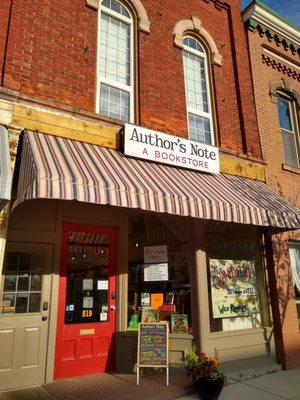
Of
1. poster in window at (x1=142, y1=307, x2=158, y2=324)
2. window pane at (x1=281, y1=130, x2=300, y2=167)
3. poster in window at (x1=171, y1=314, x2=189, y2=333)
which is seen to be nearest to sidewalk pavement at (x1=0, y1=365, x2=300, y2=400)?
poster in window at (x1=171, y1=314, x2=189, y2=333)

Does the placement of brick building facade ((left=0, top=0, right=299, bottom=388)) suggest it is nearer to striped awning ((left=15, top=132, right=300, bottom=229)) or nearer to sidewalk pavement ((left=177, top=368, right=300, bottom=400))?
striped awning ((left=15, top=132, right=300, bottom=229))

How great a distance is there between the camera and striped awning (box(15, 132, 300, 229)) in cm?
485

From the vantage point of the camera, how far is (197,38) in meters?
9.31

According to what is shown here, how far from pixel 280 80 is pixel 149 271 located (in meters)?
6.82

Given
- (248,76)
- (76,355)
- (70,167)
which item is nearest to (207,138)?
(248,76)

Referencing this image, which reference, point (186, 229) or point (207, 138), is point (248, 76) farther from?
point (186, 229)

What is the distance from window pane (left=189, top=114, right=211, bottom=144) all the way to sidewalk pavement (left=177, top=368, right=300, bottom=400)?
5201 mm

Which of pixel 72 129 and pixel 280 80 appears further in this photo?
pixel 280 80

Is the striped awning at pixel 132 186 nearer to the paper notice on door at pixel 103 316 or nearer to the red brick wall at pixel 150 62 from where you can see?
the red brick wall at pixel 150 62

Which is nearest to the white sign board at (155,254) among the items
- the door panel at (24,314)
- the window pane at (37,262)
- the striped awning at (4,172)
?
the door panel at (24,314)

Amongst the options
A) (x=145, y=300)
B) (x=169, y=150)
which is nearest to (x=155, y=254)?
(x=145, y=300)

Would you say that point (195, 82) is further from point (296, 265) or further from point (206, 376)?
point (206, 376)

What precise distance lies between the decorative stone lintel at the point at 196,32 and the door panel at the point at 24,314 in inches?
230

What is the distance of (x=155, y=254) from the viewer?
7.47 meters
